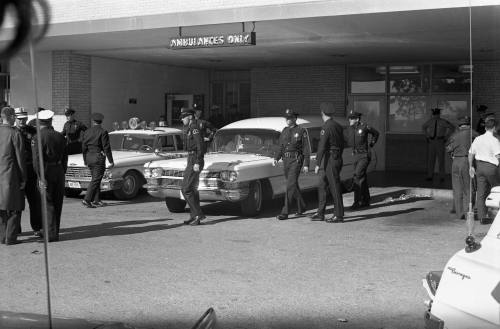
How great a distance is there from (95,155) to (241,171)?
10.5 ft

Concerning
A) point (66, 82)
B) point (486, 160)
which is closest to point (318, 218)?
point (486, 160)

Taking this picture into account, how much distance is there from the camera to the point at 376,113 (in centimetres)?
1962

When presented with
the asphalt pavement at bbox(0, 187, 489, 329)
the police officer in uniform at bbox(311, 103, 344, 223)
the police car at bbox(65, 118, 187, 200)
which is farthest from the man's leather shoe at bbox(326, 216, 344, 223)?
the police car at bbox(65, 118, 187, 200)

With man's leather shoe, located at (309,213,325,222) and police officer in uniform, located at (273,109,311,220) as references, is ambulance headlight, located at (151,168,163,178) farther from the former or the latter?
man's leather shoe, located at (309,213,325,222)

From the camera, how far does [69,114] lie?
14.8 metres

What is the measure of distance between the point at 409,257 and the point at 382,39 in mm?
6994

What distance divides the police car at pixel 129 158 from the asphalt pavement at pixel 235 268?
1.62 meters

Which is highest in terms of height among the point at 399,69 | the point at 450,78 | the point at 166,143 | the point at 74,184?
the point at 399,69

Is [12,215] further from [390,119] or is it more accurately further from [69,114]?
[390,119]

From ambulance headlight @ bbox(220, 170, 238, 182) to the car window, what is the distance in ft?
12.8

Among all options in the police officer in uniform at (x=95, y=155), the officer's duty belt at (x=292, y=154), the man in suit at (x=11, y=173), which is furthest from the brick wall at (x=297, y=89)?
the man in suit at (x=11, y=173)

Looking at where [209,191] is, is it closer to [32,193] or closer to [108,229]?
[108,229]

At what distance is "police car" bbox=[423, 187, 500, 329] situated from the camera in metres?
3.52

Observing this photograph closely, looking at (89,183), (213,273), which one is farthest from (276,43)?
(213,273)
